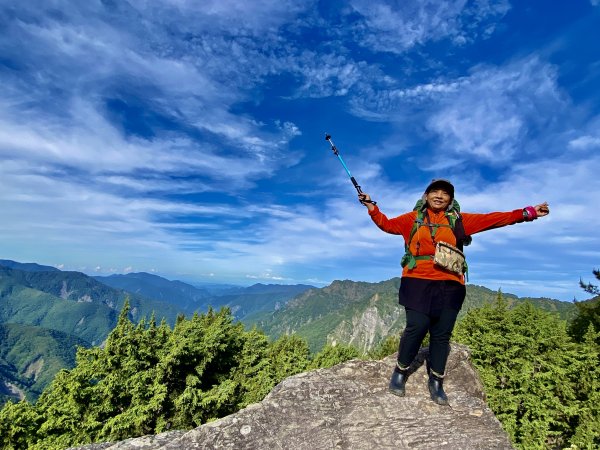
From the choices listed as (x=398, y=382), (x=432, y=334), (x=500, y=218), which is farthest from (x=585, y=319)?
(x=398, y=382)

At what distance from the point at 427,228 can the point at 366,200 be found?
1.39 m

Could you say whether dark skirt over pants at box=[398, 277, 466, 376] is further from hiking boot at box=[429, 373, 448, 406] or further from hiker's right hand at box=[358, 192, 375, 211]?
hiker's right hand at box=[358, 192, 375, 211]

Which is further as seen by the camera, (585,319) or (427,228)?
(585,319)

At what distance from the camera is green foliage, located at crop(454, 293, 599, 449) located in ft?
53.6

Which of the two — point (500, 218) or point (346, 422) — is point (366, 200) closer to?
point (500, 218)

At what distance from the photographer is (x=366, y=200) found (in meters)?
7.73

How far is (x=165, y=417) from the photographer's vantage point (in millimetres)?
24422

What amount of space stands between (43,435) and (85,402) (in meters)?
6.28

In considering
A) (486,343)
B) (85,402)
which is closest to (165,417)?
(85,402)

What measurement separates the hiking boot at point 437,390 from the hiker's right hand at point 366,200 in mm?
3787

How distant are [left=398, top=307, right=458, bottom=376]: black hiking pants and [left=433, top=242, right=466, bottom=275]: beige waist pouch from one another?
908mm

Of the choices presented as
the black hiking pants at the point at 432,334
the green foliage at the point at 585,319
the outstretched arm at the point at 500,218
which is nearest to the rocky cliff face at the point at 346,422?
the black hiking pants at the point at 432,334

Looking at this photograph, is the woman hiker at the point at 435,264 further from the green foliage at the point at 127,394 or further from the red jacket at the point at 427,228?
the green foliage at the point at 127,394

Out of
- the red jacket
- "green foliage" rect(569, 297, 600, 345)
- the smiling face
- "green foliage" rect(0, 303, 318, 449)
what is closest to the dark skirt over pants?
the red jacket
